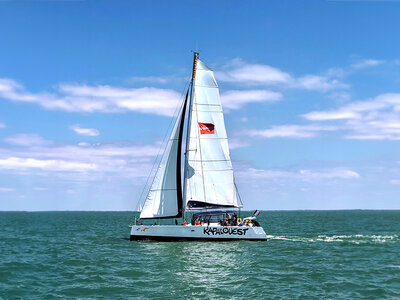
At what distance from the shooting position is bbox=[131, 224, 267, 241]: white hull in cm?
3769

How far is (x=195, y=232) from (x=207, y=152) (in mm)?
8226

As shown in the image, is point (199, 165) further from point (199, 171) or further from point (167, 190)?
point (167, 190)

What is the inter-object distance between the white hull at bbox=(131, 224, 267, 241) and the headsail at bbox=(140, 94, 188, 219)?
2.06 meters

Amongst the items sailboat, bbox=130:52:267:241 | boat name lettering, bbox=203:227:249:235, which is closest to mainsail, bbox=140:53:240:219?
sailboat, bbox=130:52:267:241

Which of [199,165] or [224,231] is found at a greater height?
[199,165]

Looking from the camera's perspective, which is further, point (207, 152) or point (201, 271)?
point (207, 152)

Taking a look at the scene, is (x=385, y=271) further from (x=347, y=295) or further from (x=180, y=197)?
(x=180, y=197)

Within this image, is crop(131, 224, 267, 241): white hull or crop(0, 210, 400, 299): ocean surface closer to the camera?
crop(0, 210, 400, 299): ocean surface

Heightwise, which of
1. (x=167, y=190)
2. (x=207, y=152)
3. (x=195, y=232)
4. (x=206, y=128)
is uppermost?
(x=206, y=128)

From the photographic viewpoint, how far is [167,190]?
1592 inches

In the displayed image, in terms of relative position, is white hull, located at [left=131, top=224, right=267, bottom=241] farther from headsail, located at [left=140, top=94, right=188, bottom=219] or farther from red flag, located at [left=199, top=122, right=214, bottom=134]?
red flag, located at [left=199, top=122, right=214, bottom=134]

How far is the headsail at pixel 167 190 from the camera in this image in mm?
40125

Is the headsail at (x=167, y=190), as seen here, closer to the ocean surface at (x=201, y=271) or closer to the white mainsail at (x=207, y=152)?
the white mainsail at (x=207, y=152)

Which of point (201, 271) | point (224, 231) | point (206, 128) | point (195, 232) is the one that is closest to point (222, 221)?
point (224, 231)
